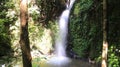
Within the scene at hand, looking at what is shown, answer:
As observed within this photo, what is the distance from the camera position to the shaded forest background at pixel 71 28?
27.7ft

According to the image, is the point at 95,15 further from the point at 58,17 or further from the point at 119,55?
the point at 58,17

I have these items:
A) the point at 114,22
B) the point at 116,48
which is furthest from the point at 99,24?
the point at 116,48

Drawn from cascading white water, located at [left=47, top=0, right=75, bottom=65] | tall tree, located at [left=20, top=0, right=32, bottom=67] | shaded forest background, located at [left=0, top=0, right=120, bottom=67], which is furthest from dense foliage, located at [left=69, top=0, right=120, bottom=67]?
tall tree, located at [left=20, top=0, right=32, bottom=67]

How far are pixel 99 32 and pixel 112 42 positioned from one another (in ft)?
4.75

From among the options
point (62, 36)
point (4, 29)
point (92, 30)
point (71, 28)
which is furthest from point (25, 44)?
point (62, 36)

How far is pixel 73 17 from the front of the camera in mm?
15250

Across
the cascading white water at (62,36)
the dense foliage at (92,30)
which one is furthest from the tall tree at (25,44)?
the cascading white water at (62,36)

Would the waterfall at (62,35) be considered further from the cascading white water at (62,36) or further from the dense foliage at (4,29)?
the dense foliage at (4,29)

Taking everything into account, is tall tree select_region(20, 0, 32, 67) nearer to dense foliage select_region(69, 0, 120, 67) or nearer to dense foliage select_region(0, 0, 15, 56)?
dense foliage select_region(0, 0, 15, 56)

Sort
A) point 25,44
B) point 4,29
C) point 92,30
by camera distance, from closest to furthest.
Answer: point 25,44
point 4,29
point 92,30

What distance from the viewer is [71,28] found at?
15.4 m

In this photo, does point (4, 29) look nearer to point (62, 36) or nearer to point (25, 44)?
point (25, 44)

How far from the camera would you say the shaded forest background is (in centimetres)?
843

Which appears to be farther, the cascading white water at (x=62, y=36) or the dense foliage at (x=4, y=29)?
the cascading white water at (x=62, y=36)
